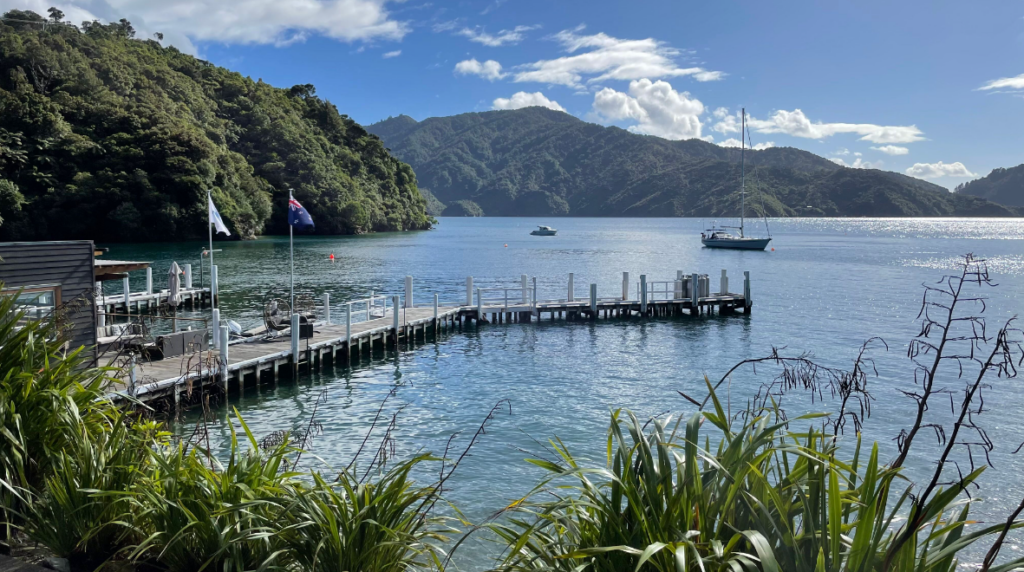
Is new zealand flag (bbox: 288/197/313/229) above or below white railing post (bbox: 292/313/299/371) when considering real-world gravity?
above

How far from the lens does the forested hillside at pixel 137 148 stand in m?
70.1

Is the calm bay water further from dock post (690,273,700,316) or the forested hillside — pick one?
the forested hillside

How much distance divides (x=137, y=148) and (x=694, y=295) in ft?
224

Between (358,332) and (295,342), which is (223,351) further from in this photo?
(358,332)

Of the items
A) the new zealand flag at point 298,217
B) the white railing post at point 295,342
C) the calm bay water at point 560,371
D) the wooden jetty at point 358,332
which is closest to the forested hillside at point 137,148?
the calm bay water at point 560,371

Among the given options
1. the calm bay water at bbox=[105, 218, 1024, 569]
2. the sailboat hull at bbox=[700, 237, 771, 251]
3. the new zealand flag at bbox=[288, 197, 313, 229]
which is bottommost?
the calm bay water at bbox=[105, 218, 1024, 569]

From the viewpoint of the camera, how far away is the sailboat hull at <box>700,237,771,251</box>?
285ft

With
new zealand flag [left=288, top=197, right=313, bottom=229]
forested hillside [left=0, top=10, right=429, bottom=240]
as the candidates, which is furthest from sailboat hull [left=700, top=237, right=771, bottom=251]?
new zealand flag [left=288, top=197, right=313, bottom=229]

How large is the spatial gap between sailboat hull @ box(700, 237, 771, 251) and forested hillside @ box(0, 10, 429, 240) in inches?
2245

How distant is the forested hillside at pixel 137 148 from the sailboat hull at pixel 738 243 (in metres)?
57.0

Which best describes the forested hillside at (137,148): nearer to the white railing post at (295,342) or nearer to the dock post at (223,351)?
the white railing post at (295,342)

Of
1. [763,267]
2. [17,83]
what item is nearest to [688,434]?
[763,267]

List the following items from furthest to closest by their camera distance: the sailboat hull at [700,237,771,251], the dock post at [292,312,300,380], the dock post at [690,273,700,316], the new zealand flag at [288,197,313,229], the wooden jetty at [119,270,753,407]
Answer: the sailboat hull at [700,237,771,251], the dock post at [690,273,700,316], the new zealand flag at [288,197,313,229], the dock post at [292,312,300,380], the wooden jetty at [119,270,753,407]

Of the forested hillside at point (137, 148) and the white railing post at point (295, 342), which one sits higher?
the forested hillside at point (137, 148)
